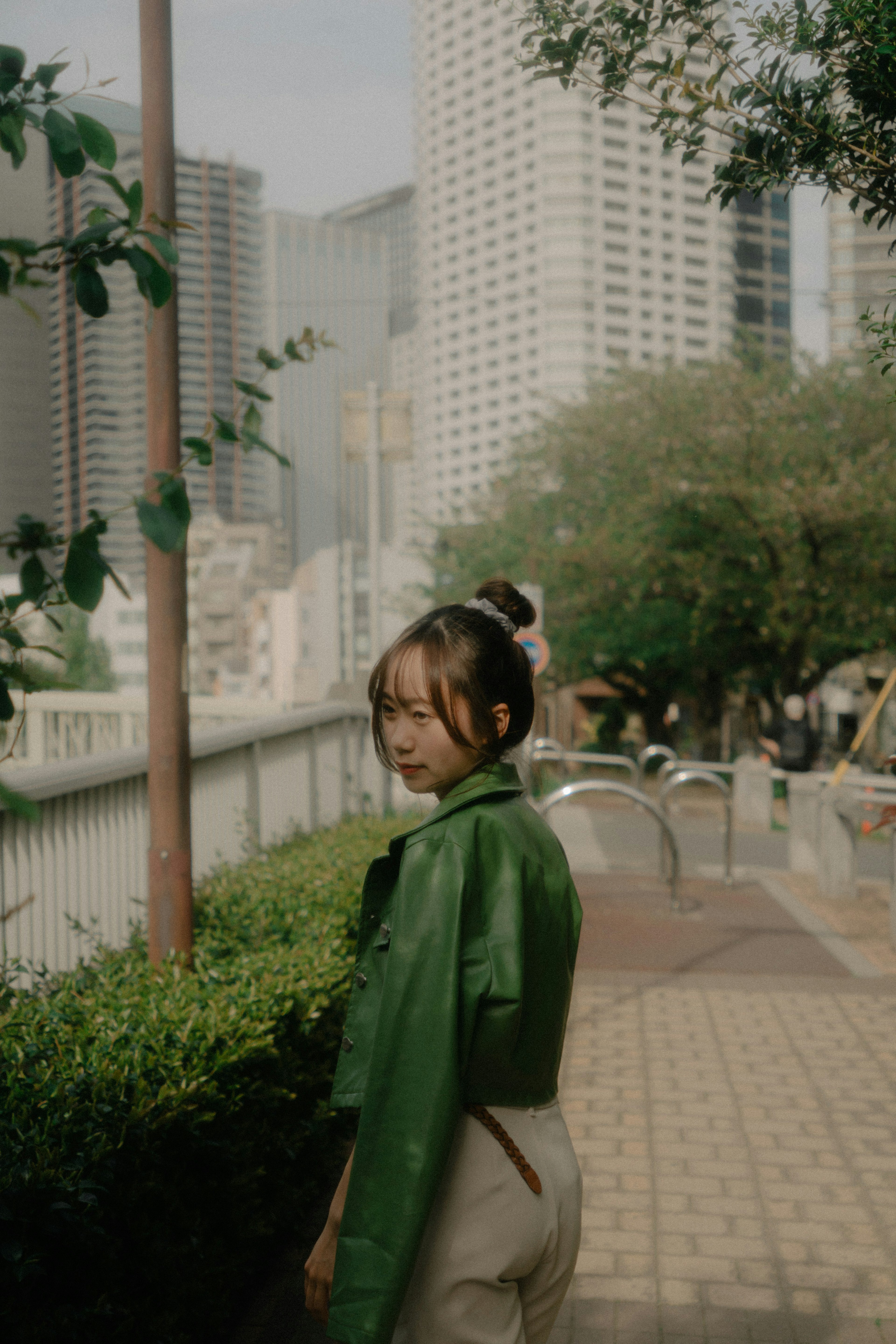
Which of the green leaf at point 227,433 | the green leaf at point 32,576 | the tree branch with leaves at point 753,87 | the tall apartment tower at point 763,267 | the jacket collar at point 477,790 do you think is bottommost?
the jacket collar at point 477,790

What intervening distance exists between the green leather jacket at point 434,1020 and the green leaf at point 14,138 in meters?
0.97

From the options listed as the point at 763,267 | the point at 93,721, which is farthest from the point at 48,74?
the point at 763,267

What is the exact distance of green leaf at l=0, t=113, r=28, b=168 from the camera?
1.37 metres

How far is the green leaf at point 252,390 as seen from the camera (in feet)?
5.93

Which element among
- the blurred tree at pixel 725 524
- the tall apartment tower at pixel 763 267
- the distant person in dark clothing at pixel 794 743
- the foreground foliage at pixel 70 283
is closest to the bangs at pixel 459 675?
the foreground foliage at pixel 70 283

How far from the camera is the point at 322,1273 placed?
5.89ft

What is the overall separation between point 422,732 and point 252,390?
Answer: 57cm

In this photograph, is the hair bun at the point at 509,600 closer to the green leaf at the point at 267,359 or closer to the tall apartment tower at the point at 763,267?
the green leaf at the point at 267,359

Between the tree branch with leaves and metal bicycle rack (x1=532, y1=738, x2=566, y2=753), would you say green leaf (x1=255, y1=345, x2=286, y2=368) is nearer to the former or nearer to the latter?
the tree branch with leaves

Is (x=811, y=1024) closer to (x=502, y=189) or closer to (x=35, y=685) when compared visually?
(x=35, y=685)

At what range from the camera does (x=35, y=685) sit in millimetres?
1206

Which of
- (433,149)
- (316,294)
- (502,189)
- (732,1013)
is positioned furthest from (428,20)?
(732,1013)

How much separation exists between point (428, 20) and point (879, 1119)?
184 m

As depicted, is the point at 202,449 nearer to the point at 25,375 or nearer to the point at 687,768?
the point at 25,375
